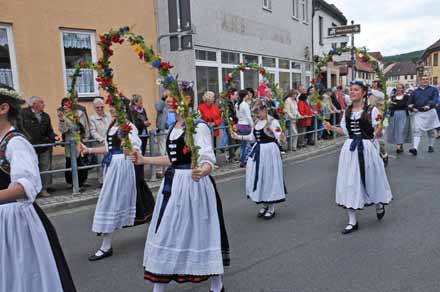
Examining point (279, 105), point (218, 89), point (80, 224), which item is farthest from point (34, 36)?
point (218, 89)

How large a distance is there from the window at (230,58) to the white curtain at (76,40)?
620cm

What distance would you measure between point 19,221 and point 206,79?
41.7ft

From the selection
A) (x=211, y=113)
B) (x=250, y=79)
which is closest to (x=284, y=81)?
(x=250, y=79)

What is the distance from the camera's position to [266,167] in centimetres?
648

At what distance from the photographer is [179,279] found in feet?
11.9

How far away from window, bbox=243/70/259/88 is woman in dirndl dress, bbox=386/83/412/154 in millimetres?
7053

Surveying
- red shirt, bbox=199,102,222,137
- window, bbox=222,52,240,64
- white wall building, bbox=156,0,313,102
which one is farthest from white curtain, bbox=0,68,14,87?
window, bbox=222,52,240,64

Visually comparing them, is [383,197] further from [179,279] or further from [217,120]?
[217,120]

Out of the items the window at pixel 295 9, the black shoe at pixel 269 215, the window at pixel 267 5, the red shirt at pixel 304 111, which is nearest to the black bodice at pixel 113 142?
the black shoe at pixel 269 215

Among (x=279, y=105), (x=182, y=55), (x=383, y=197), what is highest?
(x=182, y=55)

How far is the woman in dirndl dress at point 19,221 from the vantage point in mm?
2656

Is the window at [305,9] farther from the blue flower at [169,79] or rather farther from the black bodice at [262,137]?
the blue flower at [169,79]

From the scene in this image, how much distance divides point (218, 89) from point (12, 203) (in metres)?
13.4

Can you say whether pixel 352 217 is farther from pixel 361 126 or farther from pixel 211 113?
pixel 211 113
